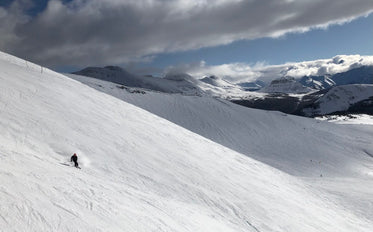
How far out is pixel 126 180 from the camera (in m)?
15.8

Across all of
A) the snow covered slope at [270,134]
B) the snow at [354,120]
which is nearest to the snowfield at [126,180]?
the snow covered slope at [270,134]

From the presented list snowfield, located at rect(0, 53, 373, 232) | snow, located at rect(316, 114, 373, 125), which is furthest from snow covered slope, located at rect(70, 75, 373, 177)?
snow, located at rect(316, 114, 373, 125)

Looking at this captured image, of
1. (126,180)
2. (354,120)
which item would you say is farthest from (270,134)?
(354,120)

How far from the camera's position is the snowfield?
1063cm

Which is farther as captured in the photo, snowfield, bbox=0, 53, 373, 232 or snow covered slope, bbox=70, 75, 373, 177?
snow covered slope, bbox=70, 75, 373, 177

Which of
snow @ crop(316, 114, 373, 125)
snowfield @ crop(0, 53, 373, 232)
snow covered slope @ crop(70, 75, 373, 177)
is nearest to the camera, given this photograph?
snowfield @ crop(0, 53, 373, 232)

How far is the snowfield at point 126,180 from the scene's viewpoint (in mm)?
10633

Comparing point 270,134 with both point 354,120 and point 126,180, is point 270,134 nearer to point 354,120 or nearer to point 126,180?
point 126,180

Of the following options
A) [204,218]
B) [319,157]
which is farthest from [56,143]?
[319,157]

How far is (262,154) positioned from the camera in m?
39.4

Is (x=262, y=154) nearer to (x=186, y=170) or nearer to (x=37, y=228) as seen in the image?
(x=186, y=170)

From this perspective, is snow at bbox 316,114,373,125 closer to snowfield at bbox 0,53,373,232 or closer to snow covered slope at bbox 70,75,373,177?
snow covered slope at bbox 70,75,373,177

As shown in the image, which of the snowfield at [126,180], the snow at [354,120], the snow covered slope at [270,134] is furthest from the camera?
the snow at [354,120]

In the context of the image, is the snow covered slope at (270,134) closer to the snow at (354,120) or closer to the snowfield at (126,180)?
the snowfield at (126,180)
